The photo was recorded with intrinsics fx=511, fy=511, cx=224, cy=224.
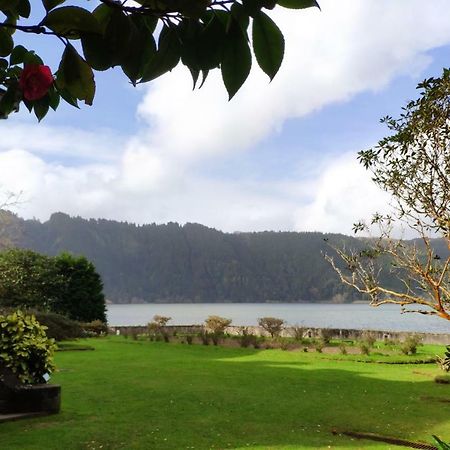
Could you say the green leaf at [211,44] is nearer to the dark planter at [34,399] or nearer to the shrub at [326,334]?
the dark planter at [34,399]

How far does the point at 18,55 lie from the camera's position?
4.40ft

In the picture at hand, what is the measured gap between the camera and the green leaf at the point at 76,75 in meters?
1.04

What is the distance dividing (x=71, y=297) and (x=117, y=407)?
2921 centimetres

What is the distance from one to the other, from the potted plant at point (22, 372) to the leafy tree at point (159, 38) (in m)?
9.42

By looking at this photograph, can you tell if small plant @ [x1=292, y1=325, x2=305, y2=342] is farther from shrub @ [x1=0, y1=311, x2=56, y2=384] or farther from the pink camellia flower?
the pink camellia flower

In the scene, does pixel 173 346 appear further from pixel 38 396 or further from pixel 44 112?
pixel 44 112

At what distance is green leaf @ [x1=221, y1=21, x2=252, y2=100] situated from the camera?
0.99 metres

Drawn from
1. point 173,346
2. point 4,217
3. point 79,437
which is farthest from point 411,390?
point 4,217

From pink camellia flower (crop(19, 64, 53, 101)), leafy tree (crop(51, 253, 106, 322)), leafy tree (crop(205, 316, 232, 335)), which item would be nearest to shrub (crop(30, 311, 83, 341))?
leafy tree (crop(51, 253, 106, 322))

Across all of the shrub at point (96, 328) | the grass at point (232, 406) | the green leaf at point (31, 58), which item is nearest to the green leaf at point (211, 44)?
the green leaf at point (31, 58)

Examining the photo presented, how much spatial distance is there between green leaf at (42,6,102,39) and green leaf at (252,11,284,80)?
296 mm

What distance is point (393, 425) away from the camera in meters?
9.42

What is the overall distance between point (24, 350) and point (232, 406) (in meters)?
4.45

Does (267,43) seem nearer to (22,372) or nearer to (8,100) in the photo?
(8,100)
